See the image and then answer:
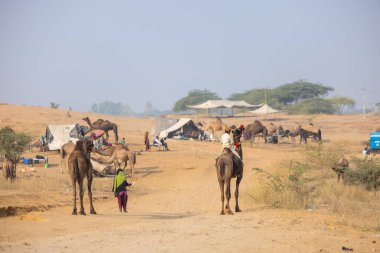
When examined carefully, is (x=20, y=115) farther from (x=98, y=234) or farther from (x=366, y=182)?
(x=98, y=234)

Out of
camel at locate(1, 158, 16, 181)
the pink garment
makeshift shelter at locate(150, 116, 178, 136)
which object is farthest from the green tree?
makeshift shelter at locate(150, 116, 178, 136)

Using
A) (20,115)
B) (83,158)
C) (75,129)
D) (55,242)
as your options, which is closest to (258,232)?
(55,242)

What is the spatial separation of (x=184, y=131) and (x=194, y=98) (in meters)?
66.1

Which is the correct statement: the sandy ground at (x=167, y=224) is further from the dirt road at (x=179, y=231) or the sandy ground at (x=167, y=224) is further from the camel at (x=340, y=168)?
the camel at (x=340, y=168)

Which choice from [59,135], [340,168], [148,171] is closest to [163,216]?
[340,168]

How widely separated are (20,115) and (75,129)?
22905mm

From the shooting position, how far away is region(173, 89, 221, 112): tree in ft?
355

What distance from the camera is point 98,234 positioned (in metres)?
12.4

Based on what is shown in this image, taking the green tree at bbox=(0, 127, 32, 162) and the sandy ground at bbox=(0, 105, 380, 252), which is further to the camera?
the green tree at bbox=(0, 127, 32, 162)

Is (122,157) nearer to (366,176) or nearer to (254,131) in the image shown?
(366,176)

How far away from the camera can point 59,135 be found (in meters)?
36.2

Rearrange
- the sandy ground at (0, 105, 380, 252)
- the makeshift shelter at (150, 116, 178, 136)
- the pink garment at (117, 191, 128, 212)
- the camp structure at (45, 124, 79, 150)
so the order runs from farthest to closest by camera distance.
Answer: the makeshift shelter at (150, 116, 178, 136) → the camp structure at (45, 124, 79, 150) → the pink garment at (117, 191, 128, 212) → the sandy ground at (0, 105, 380, 252)

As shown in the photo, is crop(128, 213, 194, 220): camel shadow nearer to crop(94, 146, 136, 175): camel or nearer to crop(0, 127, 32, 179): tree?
crop(94, 146, 136, 175): camel

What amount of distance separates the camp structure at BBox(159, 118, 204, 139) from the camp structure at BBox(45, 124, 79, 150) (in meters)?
11.4
